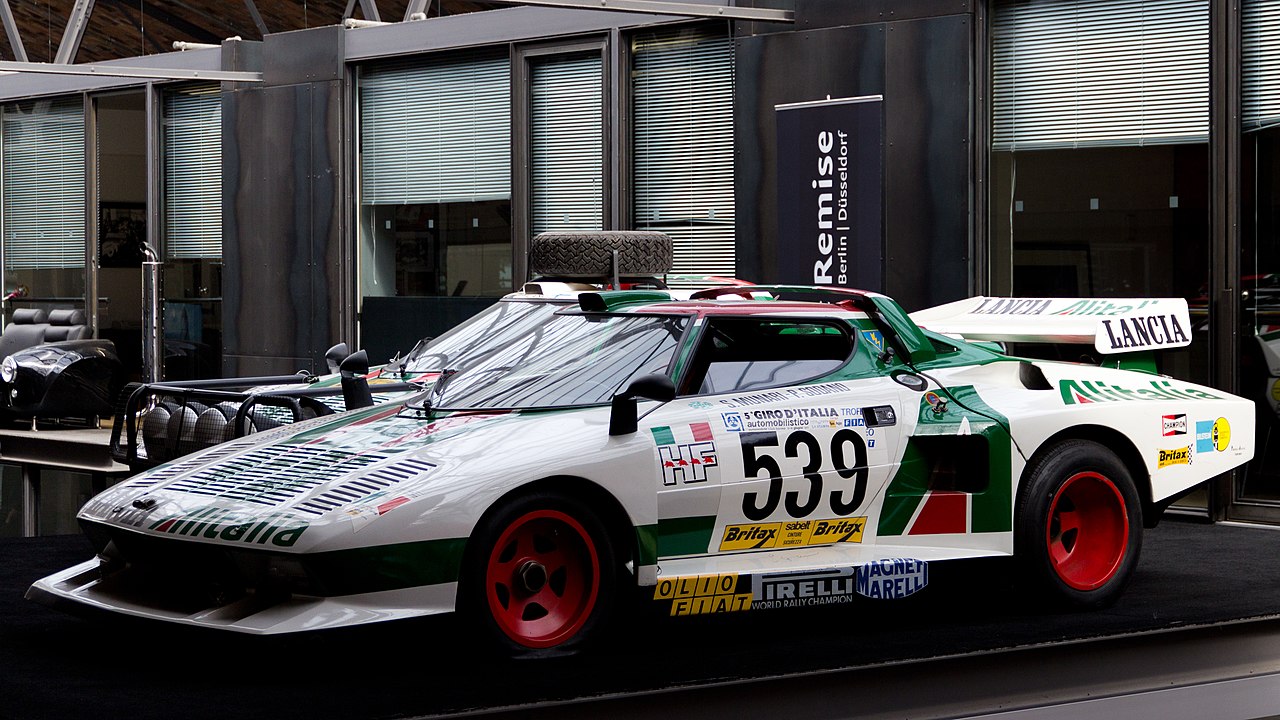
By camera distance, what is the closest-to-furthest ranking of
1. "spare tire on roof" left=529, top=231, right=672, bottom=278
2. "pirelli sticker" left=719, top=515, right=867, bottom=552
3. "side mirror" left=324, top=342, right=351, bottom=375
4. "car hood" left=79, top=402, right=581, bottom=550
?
"car hood" left=79, top=402, right=581, bottom=550 → "pirelli sticker" left=719, top=515, right=867, bottom=552 → "side mirror" left=324, top=342, right=351, bottom=375 → "spare tire on roof" left=529, top=231, right=672, bottom=278

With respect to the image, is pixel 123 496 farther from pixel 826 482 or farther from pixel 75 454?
pixel 75 454

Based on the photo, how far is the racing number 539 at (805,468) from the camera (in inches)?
217

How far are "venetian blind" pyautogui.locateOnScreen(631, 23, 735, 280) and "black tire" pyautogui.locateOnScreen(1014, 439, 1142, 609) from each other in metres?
6.66

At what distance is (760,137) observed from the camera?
488 inches

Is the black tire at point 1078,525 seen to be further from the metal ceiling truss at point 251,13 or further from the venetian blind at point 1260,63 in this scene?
the metal ceiling truss at point 251,13

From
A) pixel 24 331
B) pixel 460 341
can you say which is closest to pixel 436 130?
pixel 460 341

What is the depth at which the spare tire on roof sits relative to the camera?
34.5 ft

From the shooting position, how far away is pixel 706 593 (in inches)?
213

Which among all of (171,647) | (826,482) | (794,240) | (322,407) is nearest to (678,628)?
(826,482)

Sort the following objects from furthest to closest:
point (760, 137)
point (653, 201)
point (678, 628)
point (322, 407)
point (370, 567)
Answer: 1. point (653, 201)
2. point (760, 137)
3. point (322, 407)
4. point (678, 628)
5. point (370, 567)

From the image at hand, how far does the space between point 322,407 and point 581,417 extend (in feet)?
8.13

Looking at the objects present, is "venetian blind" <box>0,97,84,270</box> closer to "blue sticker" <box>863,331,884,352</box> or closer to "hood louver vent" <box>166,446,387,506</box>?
"hood louver vent" <box>166,446,387,506</box>

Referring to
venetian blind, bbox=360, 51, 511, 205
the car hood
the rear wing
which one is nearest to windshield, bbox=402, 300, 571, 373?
the rear wing

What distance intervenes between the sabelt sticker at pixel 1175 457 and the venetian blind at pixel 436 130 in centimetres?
872
